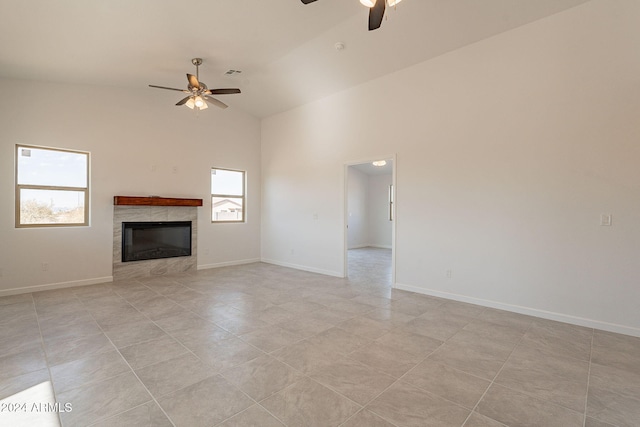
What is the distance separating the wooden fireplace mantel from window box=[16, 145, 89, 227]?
545mm

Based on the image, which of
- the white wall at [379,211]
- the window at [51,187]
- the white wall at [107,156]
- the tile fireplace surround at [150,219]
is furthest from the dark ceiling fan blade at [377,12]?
the white wall at [379,211]

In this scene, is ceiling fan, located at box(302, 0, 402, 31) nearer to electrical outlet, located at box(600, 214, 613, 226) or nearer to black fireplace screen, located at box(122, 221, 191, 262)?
electrical outlet, located at box(600, 214, 613, 226)

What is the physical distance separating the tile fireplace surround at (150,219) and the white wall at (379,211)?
6.54m

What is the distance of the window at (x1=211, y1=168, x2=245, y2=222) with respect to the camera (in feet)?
22.5

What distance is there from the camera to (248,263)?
Result: 287 inches

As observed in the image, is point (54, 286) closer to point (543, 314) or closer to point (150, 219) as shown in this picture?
point (150, 219)

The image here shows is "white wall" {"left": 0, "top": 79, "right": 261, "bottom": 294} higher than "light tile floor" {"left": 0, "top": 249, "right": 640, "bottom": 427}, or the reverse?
"white wall" {"left": 0, "top": 79, "right": 261, "bottom": 294}

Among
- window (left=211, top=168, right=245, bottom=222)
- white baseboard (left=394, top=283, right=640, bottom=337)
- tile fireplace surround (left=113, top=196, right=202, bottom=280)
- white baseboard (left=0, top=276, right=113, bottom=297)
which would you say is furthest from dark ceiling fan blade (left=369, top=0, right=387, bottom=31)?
white baseboard (left=0, top=276, right=113, bottom=297)

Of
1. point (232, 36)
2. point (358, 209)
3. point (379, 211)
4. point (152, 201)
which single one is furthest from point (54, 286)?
point (379, 211)

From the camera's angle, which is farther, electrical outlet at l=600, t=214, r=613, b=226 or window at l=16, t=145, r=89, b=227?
window at l=16, t=145, r=89, b=227

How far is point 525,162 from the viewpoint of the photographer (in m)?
3.73

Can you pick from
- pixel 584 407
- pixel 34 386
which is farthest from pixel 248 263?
pixel 584 407

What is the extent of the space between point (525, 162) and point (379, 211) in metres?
7.20

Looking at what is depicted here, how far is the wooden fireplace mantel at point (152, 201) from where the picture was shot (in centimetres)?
536
